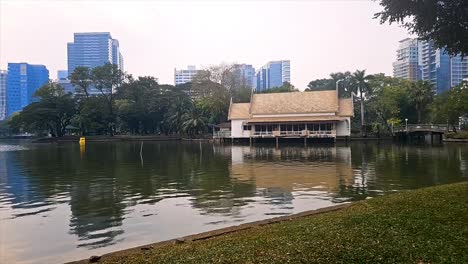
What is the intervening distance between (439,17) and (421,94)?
5487cm

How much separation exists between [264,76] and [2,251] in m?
164

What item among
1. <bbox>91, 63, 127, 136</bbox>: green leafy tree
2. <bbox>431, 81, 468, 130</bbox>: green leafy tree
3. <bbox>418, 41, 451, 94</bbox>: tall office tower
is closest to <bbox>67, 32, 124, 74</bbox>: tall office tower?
<bbox>91, 63, 127, 136</bbox>: green leafy tree

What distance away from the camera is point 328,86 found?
3361 inches

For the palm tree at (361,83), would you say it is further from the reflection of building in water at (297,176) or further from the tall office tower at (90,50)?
the tall office tower at (90,50)

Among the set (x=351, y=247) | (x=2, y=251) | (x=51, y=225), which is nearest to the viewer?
(x=351, y=247)

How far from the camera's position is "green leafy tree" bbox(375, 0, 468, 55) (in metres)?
11.4

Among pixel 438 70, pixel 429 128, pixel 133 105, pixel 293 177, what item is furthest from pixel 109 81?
pixel 438 70

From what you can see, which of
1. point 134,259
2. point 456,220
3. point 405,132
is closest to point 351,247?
point 456,220

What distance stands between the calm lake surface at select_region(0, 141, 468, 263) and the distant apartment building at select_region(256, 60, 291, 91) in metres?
143

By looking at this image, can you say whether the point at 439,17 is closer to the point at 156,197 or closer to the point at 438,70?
the point at 156,197

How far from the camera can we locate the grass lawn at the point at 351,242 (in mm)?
6266

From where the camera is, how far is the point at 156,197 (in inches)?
639

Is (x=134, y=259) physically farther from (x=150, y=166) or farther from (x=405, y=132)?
(x=405, y=132)

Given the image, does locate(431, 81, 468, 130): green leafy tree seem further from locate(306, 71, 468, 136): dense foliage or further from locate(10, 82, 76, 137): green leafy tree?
locate(10, 82, 76, 137): green leafy tree
